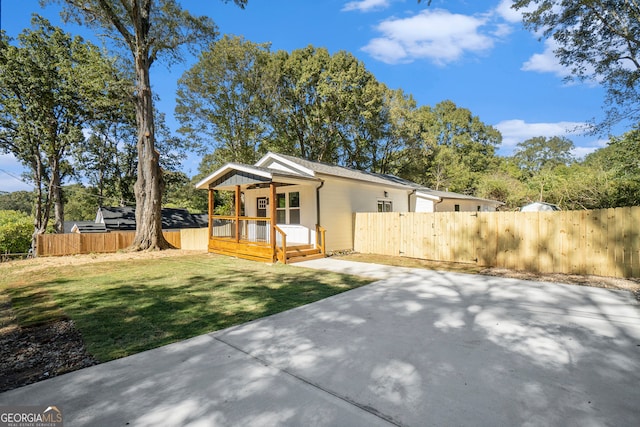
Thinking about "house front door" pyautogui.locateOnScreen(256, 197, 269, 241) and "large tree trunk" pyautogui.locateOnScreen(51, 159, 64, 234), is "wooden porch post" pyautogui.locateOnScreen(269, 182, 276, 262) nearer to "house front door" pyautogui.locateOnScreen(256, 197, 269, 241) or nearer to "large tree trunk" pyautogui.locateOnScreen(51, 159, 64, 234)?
"house front door" pyautogui.locateOnScreen(256, 197, 269, 241)

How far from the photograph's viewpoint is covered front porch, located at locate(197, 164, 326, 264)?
9.63m

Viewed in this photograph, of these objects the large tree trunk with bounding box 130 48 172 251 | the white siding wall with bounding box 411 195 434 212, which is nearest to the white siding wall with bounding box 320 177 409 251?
the white siding wall with bounding box 411 195 434 212

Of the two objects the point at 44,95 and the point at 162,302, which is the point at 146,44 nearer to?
the point at 44,95

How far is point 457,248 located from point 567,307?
15.1 feet

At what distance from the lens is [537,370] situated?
2658 millimetres

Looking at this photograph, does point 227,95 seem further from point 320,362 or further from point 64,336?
point 320,362

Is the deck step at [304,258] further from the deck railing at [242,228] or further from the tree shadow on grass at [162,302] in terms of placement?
the tree shadow on grass at [162,302]

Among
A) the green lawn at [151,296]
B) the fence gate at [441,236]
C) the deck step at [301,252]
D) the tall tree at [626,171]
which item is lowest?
the green lawn at [151,296]

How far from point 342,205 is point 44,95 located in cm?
1901

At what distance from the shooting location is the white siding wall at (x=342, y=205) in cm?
1137

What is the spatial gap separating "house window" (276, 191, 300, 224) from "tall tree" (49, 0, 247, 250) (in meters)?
5.85

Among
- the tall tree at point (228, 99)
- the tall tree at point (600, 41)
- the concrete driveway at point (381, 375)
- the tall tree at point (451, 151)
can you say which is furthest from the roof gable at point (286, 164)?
the tall tree at point (451, 151)

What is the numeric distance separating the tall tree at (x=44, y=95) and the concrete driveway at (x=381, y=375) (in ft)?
52.6

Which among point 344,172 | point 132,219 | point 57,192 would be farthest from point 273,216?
point 57,192
